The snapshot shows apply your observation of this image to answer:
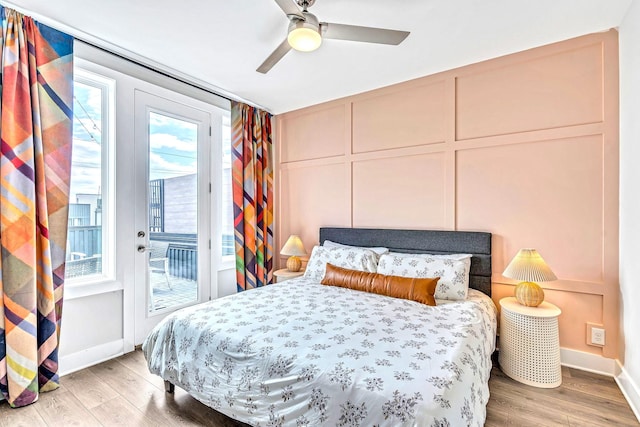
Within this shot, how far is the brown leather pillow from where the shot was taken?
2389mm

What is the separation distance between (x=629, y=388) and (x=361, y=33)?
2.88 meters

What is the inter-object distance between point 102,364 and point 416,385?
8.49 ft

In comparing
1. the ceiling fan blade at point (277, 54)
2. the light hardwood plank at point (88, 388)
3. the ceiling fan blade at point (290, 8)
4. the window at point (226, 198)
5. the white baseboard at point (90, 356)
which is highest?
the ceiling fan blade at point (290, 8)

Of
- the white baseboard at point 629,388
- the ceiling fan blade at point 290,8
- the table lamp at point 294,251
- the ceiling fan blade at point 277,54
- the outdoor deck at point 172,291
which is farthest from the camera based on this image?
the table lamp at point 294,251

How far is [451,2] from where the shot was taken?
6.66 ft

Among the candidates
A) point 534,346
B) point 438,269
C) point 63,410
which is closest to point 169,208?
point 63,410

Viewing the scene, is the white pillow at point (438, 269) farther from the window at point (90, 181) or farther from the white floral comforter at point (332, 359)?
the window at point (90, 181)

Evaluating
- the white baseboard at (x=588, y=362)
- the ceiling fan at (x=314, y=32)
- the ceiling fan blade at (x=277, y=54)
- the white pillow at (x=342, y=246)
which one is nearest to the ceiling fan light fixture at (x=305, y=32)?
the ceiling fan at (x=314, y=32)

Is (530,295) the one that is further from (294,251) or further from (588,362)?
(294,251)

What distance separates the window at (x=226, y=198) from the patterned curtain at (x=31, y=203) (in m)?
1.61

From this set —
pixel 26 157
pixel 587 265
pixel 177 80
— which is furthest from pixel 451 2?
pixel 26 157

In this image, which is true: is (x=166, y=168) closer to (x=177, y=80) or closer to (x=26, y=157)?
(x=177, y=80)

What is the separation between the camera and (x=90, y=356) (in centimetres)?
254

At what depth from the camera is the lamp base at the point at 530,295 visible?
2.34 meters
